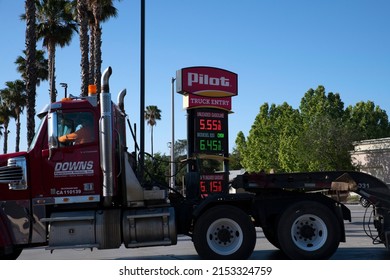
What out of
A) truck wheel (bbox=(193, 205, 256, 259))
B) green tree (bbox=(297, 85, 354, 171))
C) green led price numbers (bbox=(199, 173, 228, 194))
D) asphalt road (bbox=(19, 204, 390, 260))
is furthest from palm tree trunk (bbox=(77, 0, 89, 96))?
green tree (bbox=(297, 85, 354, 171))

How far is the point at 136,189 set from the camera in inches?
352

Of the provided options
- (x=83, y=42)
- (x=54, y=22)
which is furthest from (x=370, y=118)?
(x=83, y=42)

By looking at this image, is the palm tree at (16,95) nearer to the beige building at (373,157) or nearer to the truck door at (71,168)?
the beige building at (373,157)

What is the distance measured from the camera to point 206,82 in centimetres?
2095

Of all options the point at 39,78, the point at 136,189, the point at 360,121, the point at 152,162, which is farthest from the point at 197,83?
the point at 360,121

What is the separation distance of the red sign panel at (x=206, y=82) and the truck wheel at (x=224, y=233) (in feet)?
39.4

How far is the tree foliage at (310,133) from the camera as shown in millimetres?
48781

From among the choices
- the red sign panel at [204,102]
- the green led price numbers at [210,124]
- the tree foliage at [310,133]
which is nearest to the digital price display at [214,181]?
the green led price numbers at [210,124]

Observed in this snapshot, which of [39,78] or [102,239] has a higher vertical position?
[39,78]

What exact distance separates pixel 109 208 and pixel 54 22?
90.2 ft

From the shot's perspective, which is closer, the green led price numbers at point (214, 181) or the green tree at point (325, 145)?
the green led price numbers at point (214, 181)

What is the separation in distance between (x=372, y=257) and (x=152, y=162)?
4734 mm

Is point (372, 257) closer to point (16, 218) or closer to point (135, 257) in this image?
point (135, 257)

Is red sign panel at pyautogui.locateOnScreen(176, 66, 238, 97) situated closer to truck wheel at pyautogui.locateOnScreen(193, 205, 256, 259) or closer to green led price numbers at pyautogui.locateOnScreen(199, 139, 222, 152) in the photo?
green led price numbers at pyautogui.locateOnScreen(199, 139, 222, 152)
